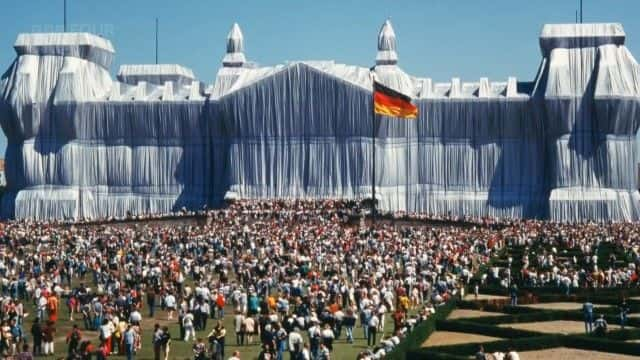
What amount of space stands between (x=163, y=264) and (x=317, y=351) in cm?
1572

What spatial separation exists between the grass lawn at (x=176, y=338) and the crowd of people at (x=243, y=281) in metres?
0.09

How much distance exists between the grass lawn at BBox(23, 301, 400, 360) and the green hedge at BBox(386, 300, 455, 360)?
1.36 m

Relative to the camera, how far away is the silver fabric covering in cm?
7956

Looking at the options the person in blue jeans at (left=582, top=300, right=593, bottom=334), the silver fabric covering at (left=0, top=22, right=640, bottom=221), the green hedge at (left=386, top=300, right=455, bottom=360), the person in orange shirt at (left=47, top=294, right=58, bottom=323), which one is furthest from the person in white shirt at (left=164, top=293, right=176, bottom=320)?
the silver fabric covering at (left=0, top=22, right=640, bottom=221)

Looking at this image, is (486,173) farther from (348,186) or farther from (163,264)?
(163,264)

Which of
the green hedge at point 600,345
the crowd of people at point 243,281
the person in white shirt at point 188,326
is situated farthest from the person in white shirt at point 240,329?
the green hedge at point 600,345

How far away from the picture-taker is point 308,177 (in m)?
82.8

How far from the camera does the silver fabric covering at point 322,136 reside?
79.6 metres

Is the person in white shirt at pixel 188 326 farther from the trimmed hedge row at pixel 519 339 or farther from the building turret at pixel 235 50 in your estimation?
the building turret at pixel 235 50

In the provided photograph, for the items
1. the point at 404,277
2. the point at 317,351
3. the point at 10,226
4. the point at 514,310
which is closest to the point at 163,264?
the point at 404,277

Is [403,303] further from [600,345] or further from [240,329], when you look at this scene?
Result: [600,345]

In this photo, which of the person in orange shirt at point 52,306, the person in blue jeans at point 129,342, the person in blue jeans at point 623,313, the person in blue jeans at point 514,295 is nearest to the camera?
the person in blue jeans at point 129,342

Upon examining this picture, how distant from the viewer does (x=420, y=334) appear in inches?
1170

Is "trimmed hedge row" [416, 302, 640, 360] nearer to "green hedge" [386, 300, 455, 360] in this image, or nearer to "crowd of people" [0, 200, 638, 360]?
"green hedge" [386, 300, 455, 360]
